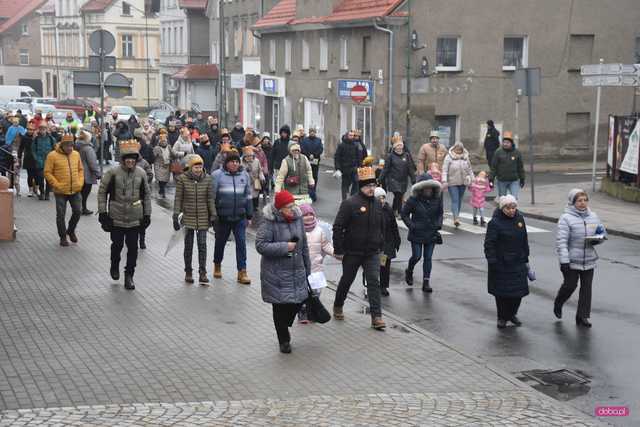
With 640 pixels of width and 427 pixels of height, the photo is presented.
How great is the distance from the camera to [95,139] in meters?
34.4

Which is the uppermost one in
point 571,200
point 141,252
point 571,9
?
point 571,9

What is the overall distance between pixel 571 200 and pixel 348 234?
2636mm

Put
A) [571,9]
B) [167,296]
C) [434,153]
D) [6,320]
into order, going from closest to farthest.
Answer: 1. [6,320]
2. [167,296]
3. [434,153]
4. [571,9]

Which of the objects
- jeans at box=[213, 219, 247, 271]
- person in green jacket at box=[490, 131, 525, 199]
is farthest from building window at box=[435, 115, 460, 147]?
jeans at box=[213, 219, 247, 271]

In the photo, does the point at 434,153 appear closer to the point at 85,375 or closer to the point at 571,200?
the point at 571,200

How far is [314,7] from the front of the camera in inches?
1811

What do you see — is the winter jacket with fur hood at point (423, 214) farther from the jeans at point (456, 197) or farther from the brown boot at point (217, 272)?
the jeans at point (456, 197)

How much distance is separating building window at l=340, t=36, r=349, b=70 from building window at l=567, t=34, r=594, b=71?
26.7 feet

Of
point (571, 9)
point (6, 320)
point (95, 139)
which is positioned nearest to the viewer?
point (6, 320)

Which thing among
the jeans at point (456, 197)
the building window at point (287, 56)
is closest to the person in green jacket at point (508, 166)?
the jeans at point (456, 197)

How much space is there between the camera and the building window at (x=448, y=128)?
3859 cm

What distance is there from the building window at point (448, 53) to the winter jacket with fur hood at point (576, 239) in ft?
86.6

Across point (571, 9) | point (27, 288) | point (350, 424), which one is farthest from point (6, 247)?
point (571, 9)

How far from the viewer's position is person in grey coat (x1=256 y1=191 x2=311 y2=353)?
1051 centimetres
